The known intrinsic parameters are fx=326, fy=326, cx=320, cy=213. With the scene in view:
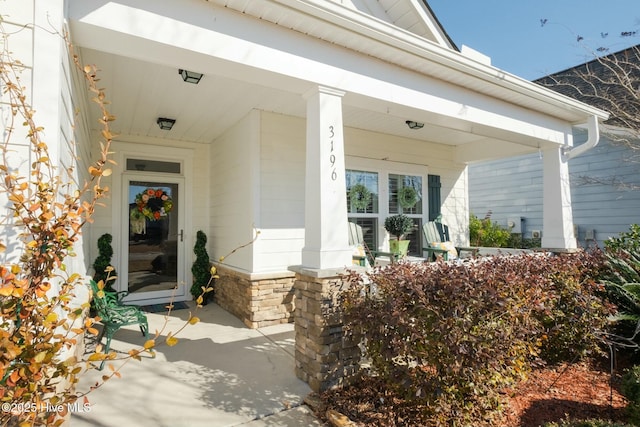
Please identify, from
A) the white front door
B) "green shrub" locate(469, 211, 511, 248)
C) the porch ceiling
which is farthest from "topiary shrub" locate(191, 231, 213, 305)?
"green shrub" locate(469, 211, 511, 248)

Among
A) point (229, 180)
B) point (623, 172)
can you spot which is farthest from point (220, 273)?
point (623, 172)

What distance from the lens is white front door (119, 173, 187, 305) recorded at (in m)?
5.04

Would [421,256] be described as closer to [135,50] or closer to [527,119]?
[527,119]

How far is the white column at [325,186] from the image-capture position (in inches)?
105

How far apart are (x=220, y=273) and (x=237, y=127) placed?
7.31ft

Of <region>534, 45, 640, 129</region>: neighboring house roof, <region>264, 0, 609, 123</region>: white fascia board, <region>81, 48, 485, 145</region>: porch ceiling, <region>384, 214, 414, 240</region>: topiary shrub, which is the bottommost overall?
Answer: <region>384, 214, 414, 240</region>: topiary shrub

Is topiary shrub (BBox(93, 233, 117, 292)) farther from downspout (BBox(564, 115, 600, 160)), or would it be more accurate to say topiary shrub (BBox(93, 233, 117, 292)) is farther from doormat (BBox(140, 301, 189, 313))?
downspout (BBox(564, 115, 600, 160))

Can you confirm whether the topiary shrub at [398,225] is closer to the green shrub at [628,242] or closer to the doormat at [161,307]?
the green shrub at [628,242]

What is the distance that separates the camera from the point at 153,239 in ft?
17.1

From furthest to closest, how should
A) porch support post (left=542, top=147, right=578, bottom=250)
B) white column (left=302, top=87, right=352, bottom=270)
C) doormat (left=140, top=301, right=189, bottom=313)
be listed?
1. doormat (left=140, top=301, right=189, bottom=313)
2. porch support post (left=542, top=147, right=578, bottom=250)
3. white column (left=302, top=87, right=352, bottom=270)

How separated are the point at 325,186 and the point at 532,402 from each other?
88.7 inches

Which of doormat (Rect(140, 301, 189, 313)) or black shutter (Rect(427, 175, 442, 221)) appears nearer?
doormat (Rect(140, 301, 189, 313))

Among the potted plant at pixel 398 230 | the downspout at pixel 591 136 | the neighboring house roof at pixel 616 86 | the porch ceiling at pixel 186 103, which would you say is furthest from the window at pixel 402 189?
the neighboring house roof at pixel 616 86

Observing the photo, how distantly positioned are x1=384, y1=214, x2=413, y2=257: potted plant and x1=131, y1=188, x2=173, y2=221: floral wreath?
11.7 ft
